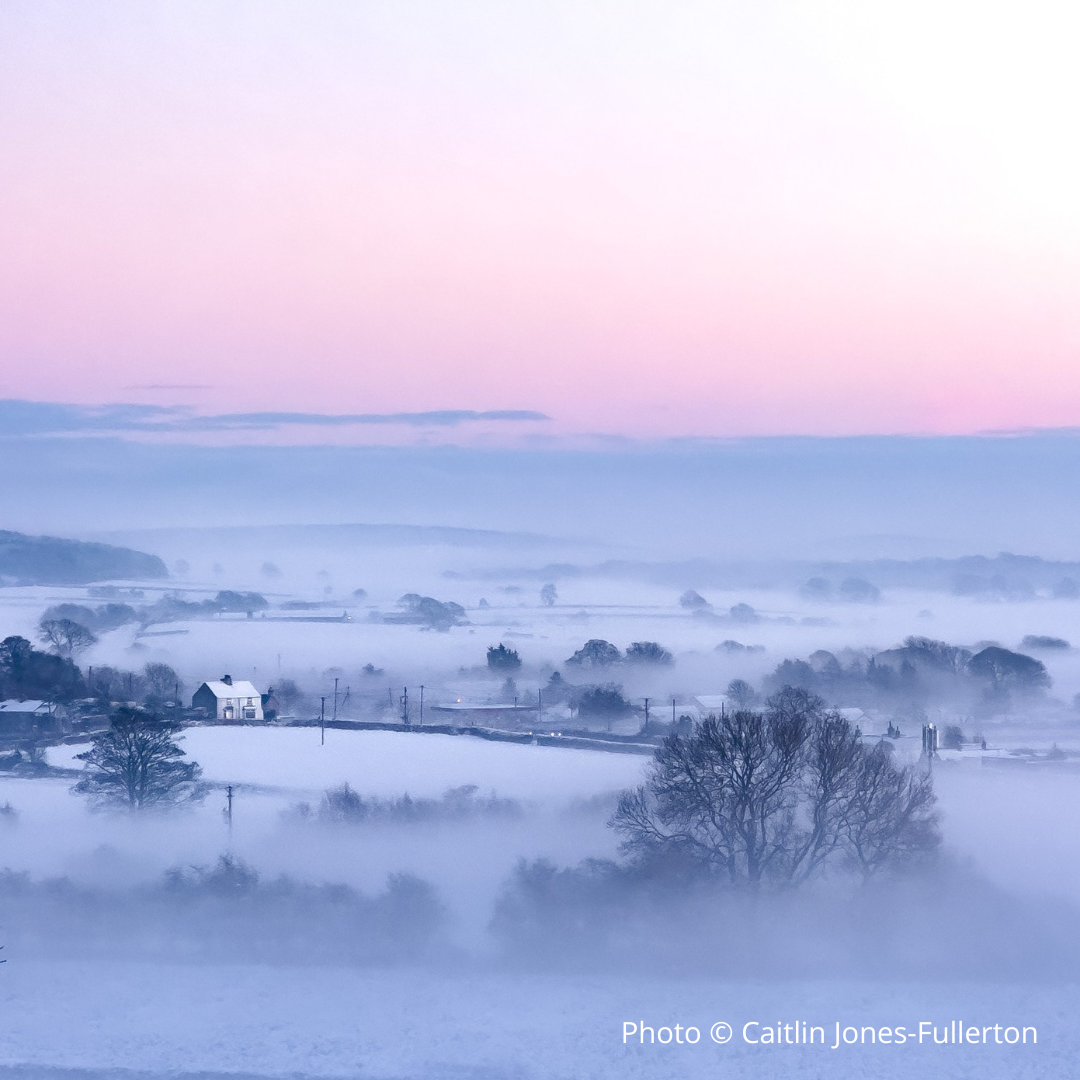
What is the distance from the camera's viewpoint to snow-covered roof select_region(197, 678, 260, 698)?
46.6 m

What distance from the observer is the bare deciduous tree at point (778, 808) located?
2605 cm

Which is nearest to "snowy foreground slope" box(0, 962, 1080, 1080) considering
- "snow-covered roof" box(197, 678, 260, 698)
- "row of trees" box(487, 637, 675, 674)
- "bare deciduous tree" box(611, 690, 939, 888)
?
"bare deciduous tree" box(611, 690, 939, 888)

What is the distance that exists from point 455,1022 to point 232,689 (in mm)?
27910

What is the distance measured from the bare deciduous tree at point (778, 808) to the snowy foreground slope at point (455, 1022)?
3826mm

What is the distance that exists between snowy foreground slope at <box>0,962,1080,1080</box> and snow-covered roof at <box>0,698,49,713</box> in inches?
852

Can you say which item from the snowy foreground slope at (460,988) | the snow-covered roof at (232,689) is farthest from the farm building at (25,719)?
the snowy foreground slope at (460,988)

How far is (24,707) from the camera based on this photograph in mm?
43500

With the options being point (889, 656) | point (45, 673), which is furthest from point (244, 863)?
point (889, 656)

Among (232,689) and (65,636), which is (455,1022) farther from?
(65,636)

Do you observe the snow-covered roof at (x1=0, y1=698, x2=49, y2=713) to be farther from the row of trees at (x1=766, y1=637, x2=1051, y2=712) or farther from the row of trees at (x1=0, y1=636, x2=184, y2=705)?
the row of trees at (x1=766, y1=637, x2=1051, y2=712)

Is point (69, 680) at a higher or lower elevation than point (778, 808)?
higher

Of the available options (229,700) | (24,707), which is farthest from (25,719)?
(229,700)

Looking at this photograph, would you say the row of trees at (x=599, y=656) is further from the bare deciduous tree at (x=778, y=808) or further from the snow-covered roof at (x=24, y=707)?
the bare deciduous tree at (x=778, y=808)

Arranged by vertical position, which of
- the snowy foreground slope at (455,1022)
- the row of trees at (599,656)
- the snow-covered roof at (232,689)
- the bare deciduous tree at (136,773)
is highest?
the row of trees at (599,656)
